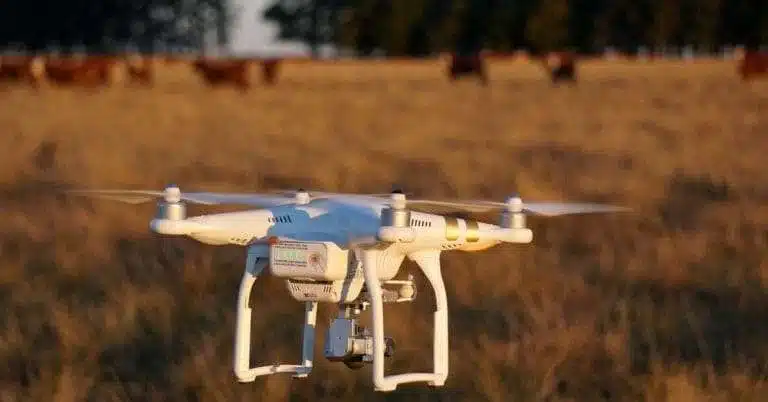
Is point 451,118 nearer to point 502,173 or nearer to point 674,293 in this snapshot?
point 502,173

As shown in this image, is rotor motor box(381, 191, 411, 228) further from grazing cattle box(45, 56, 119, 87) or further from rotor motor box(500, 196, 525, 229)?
grazing cattle box(45, 56, 119, 87)

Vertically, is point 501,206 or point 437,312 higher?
point 501,206

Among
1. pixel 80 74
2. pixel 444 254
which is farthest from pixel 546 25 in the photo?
pixel 444 254

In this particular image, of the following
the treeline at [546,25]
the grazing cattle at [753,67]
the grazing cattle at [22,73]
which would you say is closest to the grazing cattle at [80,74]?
the grazing cattle at [22,73]

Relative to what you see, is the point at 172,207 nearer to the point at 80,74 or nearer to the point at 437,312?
the point at 437,312

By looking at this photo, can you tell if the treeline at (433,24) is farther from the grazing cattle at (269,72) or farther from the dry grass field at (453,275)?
the dry grass field at (453,275)

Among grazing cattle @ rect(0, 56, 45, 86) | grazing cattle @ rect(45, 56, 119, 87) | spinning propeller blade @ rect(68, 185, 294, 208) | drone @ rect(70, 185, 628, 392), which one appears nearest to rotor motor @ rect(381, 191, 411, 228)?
drone @ rect(70, 185, 628, 392)
